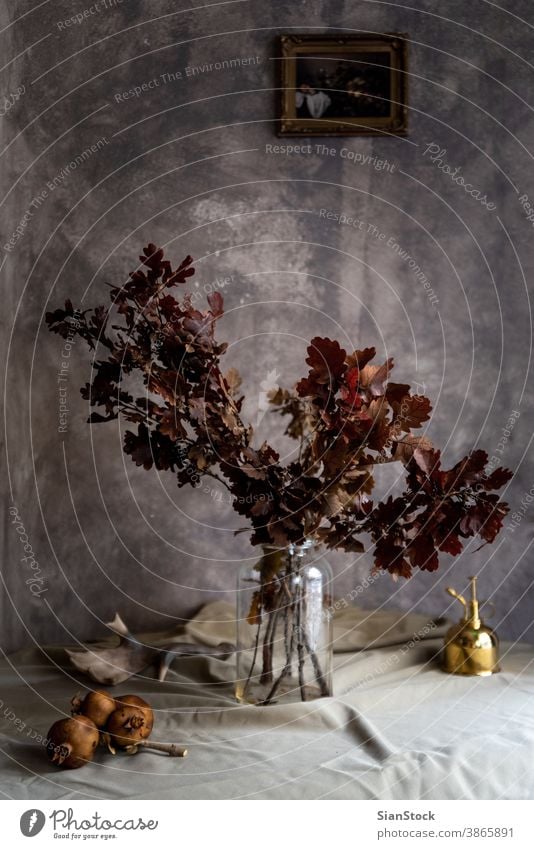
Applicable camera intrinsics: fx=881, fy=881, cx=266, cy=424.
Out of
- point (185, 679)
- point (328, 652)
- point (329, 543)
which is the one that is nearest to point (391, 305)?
point (329, 543)

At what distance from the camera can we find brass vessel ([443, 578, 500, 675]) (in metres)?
1.59

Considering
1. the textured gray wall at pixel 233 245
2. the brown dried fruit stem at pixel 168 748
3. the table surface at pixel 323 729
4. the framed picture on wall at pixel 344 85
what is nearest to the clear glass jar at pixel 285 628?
the table surface at pixel 323 729

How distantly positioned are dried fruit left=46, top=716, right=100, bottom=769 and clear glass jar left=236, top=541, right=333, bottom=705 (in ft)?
0.99

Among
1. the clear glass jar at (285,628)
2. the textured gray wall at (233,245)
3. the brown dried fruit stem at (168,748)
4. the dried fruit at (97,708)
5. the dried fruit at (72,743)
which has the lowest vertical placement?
the brown dried fruit stem at (168,748)

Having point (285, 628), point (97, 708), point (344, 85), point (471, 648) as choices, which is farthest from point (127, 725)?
point (344, 85)

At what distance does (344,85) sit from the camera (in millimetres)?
1747

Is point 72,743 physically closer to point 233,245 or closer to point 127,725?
point 127,725

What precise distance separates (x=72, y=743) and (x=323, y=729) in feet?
1.25

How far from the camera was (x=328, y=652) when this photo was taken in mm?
1458

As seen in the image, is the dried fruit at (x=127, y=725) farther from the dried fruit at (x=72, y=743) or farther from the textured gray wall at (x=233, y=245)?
the textured gray wall at (x=233, y=245)

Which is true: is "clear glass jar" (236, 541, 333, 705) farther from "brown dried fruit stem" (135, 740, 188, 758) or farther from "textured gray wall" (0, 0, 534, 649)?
"textured gray wall" (0, 0, 534, 649)

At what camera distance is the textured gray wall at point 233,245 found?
5.70 feet

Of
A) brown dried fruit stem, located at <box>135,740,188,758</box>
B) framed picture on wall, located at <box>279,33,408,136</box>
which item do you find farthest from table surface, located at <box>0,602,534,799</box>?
framed picture on wall, located at <box>279,33,408,136</box>

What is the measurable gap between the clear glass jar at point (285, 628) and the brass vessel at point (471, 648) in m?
A: 0.27
